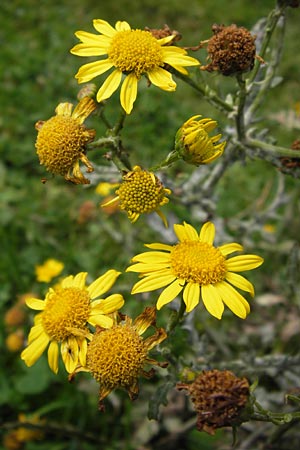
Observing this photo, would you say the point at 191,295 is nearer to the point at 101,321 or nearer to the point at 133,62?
the point at 101,321

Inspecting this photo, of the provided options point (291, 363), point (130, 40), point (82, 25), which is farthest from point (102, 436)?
point (82, 25)

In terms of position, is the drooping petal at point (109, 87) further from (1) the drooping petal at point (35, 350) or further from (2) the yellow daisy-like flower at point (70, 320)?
(1) the drooping petal at point (35, 350)

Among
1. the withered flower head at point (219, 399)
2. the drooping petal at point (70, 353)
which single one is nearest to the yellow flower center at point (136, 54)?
the drooping petal at point (70, 353)

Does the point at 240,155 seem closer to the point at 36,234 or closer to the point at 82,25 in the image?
the point at 36,234

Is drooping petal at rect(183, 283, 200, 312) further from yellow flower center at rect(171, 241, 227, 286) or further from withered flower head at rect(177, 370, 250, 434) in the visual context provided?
withered flower head at rect(177, 370, 250, 434)

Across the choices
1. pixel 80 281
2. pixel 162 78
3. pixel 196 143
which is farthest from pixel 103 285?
pixel 162 78

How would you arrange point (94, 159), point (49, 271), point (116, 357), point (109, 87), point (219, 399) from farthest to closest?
point (94, 159) → point (49, 271) → point (109, 87) → point (116, 357) → point (219, 399)
